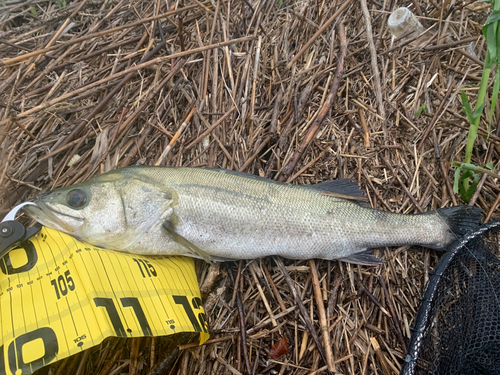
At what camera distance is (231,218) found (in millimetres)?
2777

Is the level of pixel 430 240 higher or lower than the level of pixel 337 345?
higher

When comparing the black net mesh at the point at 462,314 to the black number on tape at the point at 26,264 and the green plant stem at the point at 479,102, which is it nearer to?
the green plant stem at the point at 479,102

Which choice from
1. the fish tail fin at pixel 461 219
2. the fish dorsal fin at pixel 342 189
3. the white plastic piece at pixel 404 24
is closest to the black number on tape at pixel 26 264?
the fish dorsal fin at pixel 342 189

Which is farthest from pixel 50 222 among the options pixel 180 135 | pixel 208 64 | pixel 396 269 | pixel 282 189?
pixel 396 269

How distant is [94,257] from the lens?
2365mm

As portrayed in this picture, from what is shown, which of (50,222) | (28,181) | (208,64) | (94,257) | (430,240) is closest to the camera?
(94,257)

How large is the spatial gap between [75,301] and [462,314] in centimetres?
306

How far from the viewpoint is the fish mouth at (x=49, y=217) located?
2508 millimetres

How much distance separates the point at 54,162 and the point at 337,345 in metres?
3.49

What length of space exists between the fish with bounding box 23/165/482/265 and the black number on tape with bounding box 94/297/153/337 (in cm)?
53

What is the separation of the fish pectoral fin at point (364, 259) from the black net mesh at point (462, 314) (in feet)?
1.53

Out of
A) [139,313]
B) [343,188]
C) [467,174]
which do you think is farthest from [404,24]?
[139,313]

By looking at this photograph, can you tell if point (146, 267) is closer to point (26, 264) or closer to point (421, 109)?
point (26, 264)

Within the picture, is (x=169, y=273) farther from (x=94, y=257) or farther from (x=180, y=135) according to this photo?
(x=180, y=135)
